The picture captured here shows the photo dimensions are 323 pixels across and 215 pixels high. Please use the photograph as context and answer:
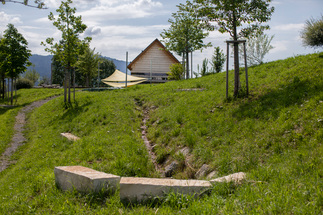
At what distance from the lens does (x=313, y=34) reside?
50.9 ft

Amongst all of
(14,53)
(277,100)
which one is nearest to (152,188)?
(277,100)

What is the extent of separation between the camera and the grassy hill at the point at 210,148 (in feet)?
14.6

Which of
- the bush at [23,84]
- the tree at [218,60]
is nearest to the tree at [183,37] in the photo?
the tree at [218,60]

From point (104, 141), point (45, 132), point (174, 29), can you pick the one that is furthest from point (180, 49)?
point (104, 141)

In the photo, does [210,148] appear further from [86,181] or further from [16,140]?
[16,140]

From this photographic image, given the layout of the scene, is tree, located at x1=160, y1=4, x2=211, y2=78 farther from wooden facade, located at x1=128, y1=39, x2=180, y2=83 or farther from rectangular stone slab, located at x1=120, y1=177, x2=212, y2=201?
rectangular stone slab, located at x1=120, y1=177, x2=212, y2=201

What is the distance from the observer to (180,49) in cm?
3528

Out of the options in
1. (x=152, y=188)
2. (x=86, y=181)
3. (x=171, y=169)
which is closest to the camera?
(x=152, y=188)

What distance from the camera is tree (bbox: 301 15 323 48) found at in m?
15.4

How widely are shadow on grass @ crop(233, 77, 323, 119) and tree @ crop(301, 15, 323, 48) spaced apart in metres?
6.69

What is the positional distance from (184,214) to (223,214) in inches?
25.0

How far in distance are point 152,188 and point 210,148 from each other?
13.4 ft

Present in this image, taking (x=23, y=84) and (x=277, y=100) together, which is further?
(x=23, y=84)

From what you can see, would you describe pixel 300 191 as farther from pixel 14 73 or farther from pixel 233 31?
pixel 14 73
